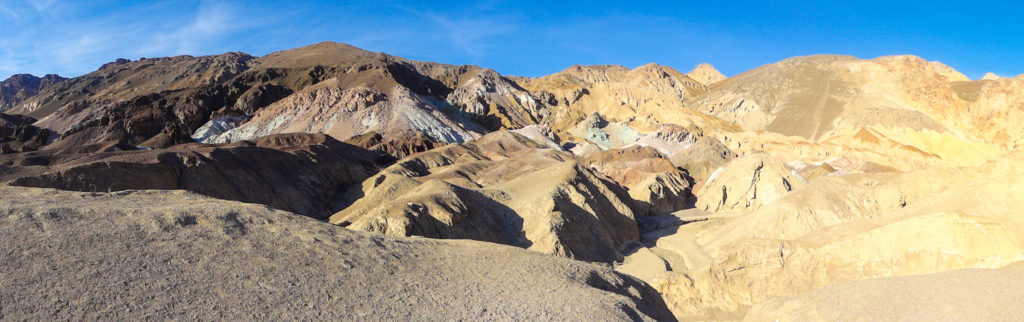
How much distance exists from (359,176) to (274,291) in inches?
1736

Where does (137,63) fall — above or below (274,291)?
above

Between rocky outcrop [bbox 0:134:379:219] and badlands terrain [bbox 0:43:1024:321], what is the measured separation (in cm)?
18

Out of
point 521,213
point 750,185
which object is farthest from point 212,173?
point 750,185

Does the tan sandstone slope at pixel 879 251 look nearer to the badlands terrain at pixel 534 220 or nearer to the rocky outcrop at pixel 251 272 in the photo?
the badlands terrain at pixel 534 220

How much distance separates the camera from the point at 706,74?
174 meters

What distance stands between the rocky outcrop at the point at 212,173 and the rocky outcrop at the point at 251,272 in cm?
1553

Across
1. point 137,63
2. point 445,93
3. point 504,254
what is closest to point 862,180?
point 504,254

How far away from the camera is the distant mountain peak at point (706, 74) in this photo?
171 meters

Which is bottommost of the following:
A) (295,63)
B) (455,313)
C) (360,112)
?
(455,313)

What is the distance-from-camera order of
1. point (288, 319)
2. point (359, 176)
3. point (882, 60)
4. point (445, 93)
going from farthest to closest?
point (445, 93) → point (882, 60) → point (359, 176) → point (288, 319)

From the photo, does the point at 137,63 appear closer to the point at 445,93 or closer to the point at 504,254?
the point at 445,93

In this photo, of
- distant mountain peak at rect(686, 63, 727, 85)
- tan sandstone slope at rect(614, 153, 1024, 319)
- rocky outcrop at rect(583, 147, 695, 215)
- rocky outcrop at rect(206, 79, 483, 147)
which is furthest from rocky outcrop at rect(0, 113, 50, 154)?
distant mountain peak at rect(686, 63, 727, 85)

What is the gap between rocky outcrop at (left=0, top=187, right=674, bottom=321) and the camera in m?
10.4

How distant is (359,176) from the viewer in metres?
54.8
